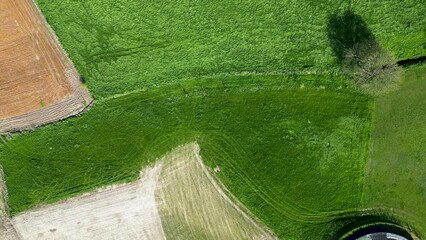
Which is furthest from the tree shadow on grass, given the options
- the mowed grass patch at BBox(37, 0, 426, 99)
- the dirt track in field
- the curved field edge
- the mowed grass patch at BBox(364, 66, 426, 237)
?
the dirt track in field

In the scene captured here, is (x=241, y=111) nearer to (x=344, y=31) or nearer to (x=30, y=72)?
(x=344, y=31)

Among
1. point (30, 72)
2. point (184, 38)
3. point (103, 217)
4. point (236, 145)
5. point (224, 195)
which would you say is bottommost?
point (224, 195)

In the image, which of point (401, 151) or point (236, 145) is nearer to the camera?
point (401, 151)

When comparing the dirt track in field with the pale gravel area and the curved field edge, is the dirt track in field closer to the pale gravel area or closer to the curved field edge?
the pale gravel area

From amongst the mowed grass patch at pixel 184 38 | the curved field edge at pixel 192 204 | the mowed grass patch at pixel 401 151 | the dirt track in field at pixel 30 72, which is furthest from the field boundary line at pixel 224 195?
the dirt track in field at pixel 30 72

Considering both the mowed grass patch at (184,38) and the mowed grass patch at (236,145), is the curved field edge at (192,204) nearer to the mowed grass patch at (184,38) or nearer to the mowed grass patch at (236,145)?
the mowed grass patch at (236,145)

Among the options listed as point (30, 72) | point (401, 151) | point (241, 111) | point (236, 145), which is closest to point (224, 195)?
point (236, 145)
